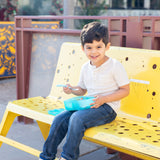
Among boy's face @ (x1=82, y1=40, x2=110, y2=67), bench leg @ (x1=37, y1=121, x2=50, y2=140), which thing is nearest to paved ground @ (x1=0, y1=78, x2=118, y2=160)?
bench leg @ (x1=37, y1=121, x2=50, y2=140)

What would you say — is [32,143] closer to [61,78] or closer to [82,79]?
[61,78]

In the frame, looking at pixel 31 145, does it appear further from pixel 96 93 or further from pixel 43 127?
pixel 96 93

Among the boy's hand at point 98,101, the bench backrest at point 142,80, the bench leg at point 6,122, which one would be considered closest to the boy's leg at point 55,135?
the boy's hand at point 98,101

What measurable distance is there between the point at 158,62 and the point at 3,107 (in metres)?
2.89

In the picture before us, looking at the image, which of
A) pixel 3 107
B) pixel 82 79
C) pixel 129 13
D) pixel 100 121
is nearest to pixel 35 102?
pixel 82 79

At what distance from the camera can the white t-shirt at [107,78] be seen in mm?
2383

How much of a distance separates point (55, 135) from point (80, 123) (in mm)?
252

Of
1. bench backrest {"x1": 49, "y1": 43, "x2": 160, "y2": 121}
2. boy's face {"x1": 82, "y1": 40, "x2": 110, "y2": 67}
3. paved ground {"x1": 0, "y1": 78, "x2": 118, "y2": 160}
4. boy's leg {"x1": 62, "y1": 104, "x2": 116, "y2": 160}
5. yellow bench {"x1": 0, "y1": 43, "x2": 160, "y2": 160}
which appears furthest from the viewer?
paved ground {"x1": 0, "y1": 78, "x2": 118, "y2": 160}

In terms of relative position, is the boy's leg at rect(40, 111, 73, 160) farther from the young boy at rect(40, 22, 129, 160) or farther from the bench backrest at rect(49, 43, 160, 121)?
the bench backrest at rect(49, 43, 160, 121)

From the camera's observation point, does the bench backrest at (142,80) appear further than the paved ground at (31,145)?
No

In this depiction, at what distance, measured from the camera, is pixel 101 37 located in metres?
2.39

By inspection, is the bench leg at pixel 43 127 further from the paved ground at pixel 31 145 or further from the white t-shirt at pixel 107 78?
the white t-shirt at pixel 107 78

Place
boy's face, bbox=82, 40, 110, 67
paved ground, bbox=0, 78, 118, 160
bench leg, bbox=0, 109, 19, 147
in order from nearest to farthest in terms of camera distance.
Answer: boy's face, bbox=82, 40, 110, 67, bench leg, bbox=0, 109, 19, 147, paved ground, bbox=0, 78, 118, 160

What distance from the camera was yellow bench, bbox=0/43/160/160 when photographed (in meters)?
2.08
